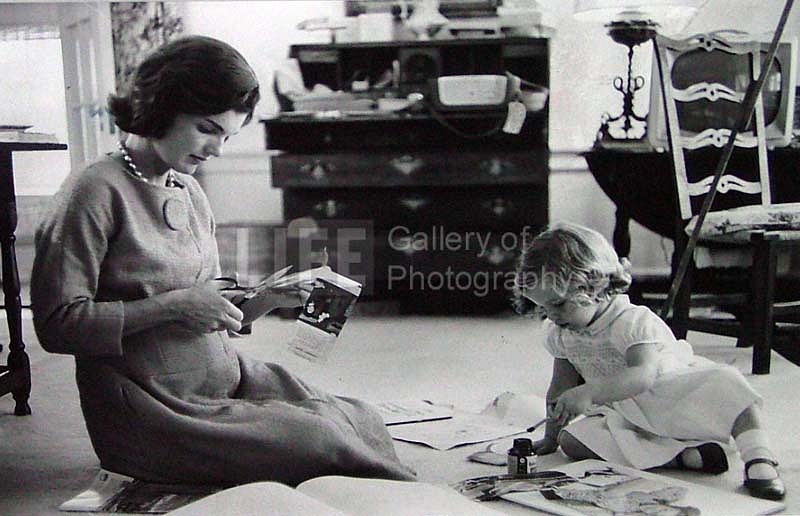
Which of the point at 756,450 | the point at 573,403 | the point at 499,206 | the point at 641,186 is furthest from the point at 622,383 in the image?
the point at 641,186

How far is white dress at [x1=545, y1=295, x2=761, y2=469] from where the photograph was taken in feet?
3.43

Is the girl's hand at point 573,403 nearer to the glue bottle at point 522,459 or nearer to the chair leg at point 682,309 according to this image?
the glue bottle at point 522,459

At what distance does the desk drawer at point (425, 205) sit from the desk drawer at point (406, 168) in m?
0.01

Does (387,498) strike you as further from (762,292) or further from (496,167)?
(762,292)

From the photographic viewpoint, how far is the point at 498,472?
105 cm

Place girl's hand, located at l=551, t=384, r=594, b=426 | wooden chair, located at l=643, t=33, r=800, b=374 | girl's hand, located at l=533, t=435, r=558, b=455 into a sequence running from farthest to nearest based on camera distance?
wooden chair, located at l=643, t=33, r=800, b=374 → girl's hand, located at l=533, t=435, r=558, b=455 → girl's hand, located at l=551, t=384, r=594, b=426

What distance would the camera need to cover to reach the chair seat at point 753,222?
4.40 ft

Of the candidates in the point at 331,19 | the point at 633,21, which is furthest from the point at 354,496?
the point at 633,21

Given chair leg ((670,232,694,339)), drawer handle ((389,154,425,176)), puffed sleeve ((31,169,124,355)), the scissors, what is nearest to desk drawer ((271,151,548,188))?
drawer handle ((389,154,425,176))


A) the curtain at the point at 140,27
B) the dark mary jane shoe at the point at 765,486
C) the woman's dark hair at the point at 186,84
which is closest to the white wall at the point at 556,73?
the curtain at the point at 140,27

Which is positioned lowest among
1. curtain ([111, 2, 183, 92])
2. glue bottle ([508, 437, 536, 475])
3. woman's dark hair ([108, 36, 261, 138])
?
glue bottle ([508, 437, 536, 475])

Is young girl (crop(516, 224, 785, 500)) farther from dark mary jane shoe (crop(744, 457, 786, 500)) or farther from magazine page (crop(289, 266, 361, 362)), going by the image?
magazine page (crop(289, 266, 361, 362))

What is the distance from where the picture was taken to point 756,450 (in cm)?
100

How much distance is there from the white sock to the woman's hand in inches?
25.2
